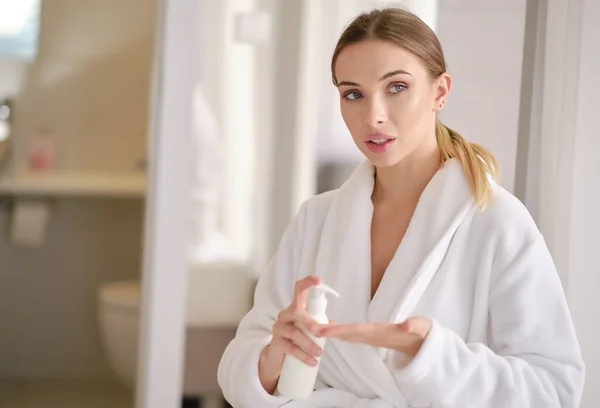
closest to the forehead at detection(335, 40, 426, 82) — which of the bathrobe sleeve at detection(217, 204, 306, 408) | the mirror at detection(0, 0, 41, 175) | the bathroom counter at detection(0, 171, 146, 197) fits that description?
the bathrobe sleeve at detection(217, 204, 306, 408)

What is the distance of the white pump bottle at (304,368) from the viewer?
1.01m

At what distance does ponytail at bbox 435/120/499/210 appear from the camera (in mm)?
1118

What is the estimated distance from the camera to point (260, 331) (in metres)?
1.25

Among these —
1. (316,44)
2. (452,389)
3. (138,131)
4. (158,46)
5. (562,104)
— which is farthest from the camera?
(138,131)

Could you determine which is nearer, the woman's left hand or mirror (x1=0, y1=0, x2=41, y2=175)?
the woman's left hand

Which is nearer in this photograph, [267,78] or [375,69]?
[375,69]

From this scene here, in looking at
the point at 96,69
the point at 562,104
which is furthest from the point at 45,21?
the point at 562,104

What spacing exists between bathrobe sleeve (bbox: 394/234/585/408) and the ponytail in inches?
3.7

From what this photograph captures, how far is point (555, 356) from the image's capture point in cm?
105

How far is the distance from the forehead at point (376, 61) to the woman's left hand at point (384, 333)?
36 cm

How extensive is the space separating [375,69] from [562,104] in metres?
0.48

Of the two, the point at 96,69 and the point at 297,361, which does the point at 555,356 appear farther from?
the point at 96,69

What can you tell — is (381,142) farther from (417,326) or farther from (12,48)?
(12,48)

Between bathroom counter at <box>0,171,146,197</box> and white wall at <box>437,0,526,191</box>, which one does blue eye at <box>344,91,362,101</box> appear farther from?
bathroom counter at <box>0,171,146,197</box>
